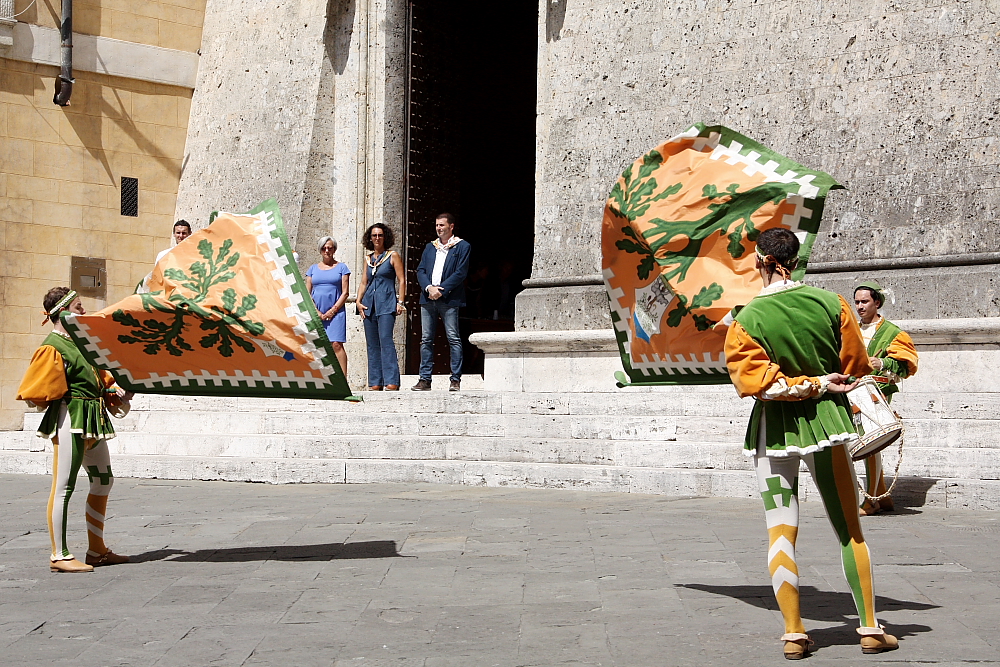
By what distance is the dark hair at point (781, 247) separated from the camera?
5.04m

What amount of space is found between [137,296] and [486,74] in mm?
12672

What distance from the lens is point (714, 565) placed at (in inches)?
257

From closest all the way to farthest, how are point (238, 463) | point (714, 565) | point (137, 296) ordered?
point (714, 565), point (137, 296), point (238, 463)

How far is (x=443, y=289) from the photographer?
12.7 meters

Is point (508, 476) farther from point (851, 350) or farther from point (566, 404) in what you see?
point (851, 350)

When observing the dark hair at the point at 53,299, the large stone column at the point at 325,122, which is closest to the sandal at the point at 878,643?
the dark hair at the point at 53,299

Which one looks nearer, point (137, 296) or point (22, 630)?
point (22, 630)

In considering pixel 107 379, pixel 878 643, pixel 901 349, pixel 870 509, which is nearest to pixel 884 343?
pixel 901 349

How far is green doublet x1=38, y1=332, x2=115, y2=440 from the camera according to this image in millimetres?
7004

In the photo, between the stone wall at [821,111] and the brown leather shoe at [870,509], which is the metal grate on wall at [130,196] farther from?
the brown leather shoe at [870,509]

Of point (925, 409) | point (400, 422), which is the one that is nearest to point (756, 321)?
point (925, 409)

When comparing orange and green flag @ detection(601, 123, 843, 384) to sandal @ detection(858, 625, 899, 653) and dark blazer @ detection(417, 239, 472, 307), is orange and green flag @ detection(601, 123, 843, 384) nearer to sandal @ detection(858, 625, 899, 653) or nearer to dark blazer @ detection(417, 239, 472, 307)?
sandal @ detection(858, 625, 899, 653)

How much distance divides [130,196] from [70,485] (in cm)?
1088

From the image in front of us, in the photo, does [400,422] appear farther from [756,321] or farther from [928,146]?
[756,321]
